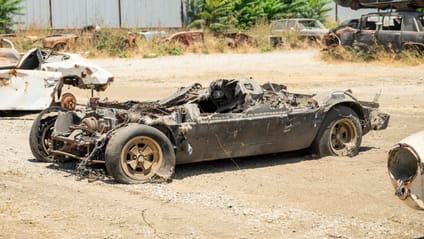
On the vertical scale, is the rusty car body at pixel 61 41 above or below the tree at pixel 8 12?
below

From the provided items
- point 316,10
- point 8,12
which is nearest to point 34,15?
point 8,12

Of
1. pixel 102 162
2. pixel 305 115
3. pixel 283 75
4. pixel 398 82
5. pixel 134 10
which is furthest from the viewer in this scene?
pixel 134 10

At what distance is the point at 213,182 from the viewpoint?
881 centimetres

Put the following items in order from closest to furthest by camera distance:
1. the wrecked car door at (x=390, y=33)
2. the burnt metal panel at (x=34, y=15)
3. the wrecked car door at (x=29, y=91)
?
the wrecked car door at (x=29, y=91)
the wrecked car door at (x=390, y=33)
the burnt metal panel at (x=34, y=15)

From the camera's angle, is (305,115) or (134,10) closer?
(305,115)

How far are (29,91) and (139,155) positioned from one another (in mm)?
6431

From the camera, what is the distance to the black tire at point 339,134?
10.1 m

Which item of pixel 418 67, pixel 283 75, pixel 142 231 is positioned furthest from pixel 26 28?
pixel 142 231

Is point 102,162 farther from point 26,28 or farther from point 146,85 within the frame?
point 26,28

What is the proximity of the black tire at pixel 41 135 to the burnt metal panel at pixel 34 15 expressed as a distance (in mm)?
24588

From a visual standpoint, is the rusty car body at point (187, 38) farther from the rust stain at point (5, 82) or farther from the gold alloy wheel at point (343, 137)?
the gold alloy wheel at point (343, 137)

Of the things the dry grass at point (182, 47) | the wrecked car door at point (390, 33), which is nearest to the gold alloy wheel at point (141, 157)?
the dry grass at point (182, 47)

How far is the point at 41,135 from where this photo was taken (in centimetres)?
980

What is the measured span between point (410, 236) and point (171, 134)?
10.6 ft
